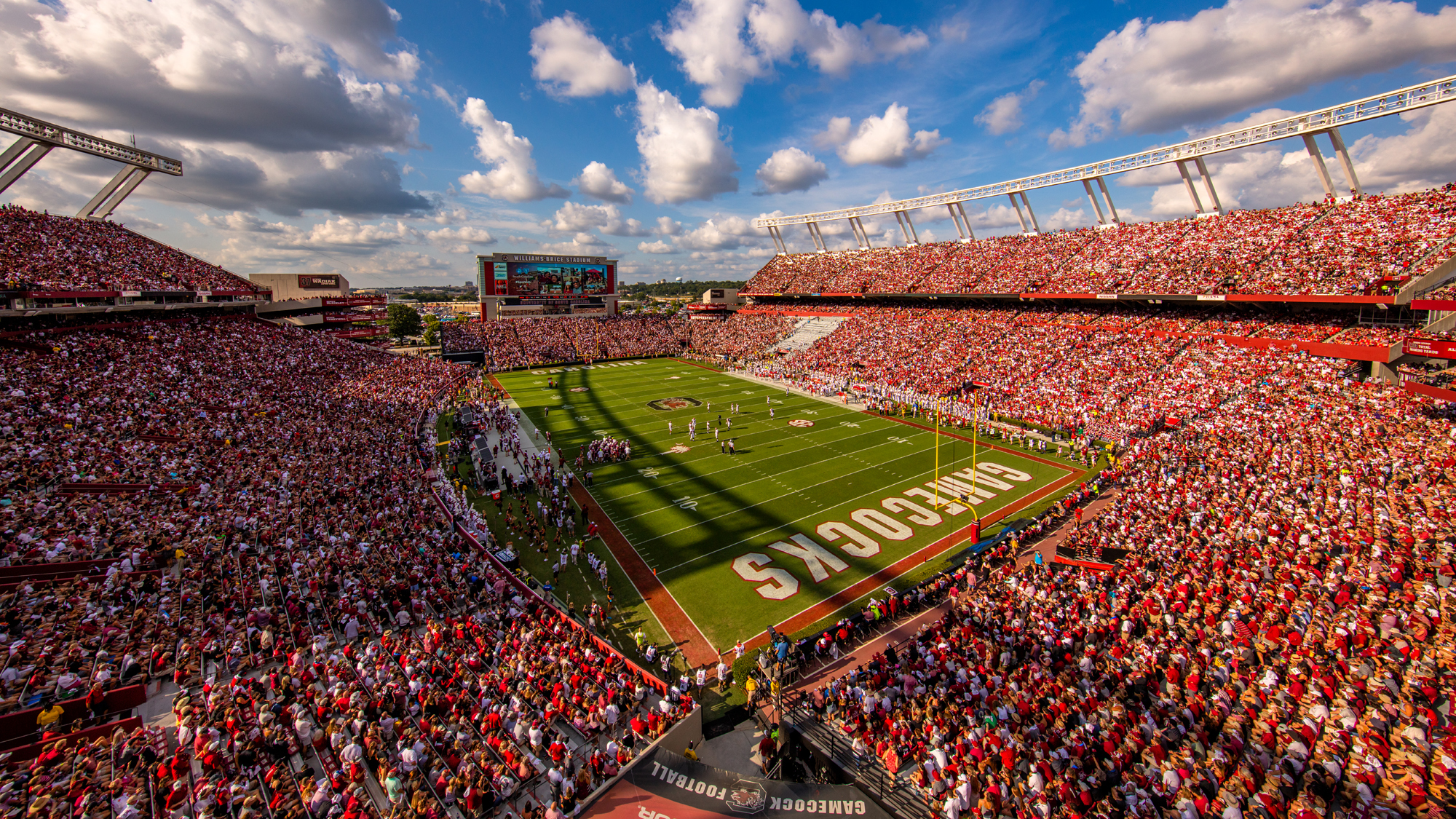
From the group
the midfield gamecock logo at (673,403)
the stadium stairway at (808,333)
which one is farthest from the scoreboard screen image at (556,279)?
the midfield gamecock logo at (673,403)

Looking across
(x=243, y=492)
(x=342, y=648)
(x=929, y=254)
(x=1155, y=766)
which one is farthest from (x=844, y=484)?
(x=929, y=254)

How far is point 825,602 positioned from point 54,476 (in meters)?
20.4

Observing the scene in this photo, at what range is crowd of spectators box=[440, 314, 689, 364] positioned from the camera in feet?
173

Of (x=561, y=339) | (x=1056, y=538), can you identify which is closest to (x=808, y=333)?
(x=561, y=339)

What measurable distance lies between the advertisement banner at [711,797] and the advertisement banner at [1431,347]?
2553 cm

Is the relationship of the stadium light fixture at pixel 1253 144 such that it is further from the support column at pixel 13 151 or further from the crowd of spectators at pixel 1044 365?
the support column at pixel 13 151

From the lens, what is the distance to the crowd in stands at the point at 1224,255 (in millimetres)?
25344

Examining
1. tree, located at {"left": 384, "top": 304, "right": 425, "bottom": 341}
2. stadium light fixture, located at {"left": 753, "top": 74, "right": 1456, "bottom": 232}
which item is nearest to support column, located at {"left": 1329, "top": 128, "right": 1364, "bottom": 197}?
stadium light fixture, located at {"left": 753, "top": 74, "right": 1456, "bottom": 232}

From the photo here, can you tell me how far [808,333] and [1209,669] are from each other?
47726mm

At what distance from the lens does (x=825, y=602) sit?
14.0 meters

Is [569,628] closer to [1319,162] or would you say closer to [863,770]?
[863,770]

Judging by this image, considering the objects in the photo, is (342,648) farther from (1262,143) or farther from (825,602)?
(1262,143)

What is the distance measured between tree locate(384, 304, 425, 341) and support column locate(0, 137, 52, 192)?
180ft

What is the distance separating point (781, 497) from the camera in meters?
20.6
